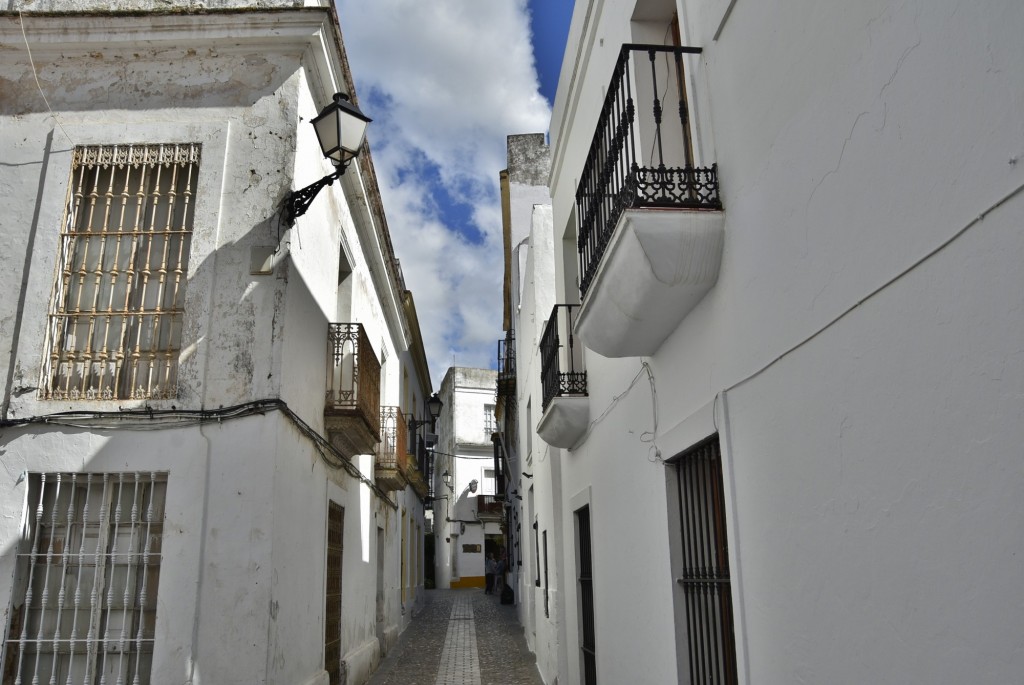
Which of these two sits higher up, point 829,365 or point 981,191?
point 981,191

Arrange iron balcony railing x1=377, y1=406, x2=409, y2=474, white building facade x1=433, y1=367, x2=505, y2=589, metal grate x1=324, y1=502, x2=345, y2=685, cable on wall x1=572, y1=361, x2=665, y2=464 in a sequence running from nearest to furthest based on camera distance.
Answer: cable on wall x1=572, y1=361, x2=665, y2=464 → metal grate x1=324, y1=502, x2=345, y2=685 → iron balcony railing x1=377, y1=406, x2=409, y2=474 → white building facade x1=433, y1=367, x2=505, y2=589

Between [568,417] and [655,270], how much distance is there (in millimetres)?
3774

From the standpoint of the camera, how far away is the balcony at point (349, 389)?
8180 mm

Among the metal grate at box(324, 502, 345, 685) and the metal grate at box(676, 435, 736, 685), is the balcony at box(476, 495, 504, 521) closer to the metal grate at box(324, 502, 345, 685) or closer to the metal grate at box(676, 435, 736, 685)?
the metal grate at box(324, 502, 345, 685)

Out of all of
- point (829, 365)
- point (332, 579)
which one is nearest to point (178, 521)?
point (332, 579)

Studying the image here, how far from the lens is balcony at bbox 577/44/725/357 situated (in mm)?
3484

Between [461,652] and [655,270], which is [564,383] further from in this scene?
[461,652]

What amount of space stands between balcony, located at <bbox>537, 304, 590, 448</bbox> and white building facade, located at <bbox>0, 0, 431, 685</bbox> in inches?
85.8

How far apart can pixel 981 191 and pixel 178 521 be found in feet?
18.3

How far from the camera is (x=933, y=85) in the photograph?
6.65ft

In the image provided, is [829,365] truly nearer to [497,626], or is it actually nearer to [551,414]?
[551,414]

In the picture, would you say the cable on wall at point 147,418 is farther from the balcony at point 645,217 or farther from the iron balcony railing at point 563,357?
the balcony at point 645,217

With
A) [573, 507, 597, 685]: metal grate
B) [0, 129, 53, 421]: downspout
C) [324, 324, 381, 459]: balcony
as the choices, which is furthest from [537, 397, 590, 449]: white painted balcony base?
[0, 129, 53, 421]: downspout

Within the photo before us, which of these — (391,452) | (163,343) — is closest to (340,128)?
(163,343)
